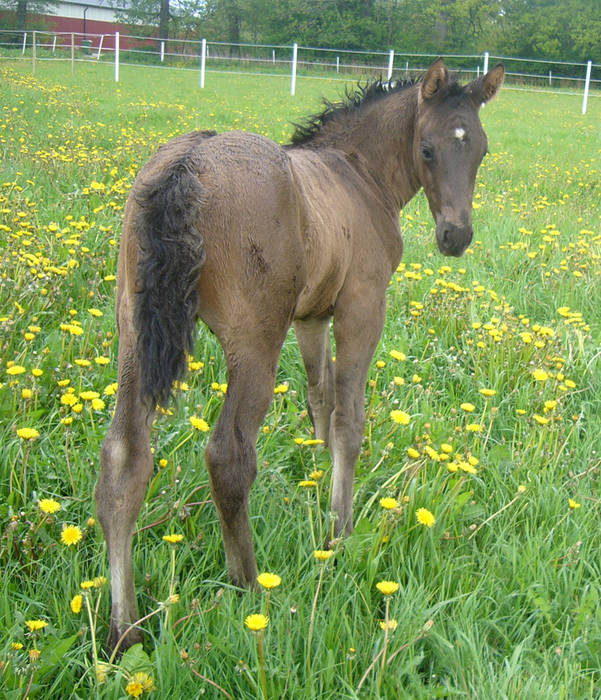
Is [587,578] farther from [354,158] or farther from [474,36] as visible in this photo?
[474,36]

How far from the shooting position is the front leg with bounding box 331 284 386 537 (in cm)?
249

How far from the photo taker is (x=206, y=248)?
6.12 feet

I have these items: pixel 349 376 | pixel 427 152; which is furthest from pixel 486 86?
pixel 349 376

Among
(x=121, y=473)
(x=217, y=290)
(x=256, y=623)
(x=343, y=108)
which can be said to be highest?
(x=343, y=108)

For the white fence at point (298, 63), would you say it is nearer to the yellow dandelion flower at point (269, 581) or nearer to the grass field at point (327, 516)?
the grass field at point (327, 516)

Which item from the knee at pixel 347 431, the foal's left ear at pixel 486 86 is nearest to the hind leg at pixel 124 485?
the knee at pixel 347 431

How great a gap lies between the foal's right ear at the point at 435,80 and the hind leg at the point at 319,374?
101 cm

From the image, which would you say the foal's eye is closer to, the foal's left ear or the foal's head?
the foal's head

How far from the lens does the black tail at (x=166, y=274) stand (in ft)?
5.89

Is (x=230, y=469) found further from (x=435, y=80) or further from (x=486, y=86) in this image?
(x=486, y=86)

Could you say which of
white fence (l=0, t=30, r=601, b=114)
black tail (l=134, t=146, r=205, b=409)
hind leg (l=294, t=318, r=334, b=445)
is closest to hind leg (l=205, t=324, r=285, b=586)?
black tail (l=134, t=146, r=205, b=409)

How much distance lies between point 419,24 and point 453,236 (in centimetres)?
4872

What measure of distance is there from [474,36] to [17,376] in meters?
50.0

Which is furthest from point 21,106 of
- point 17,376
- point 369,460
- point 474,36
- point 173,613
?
point 474,36
